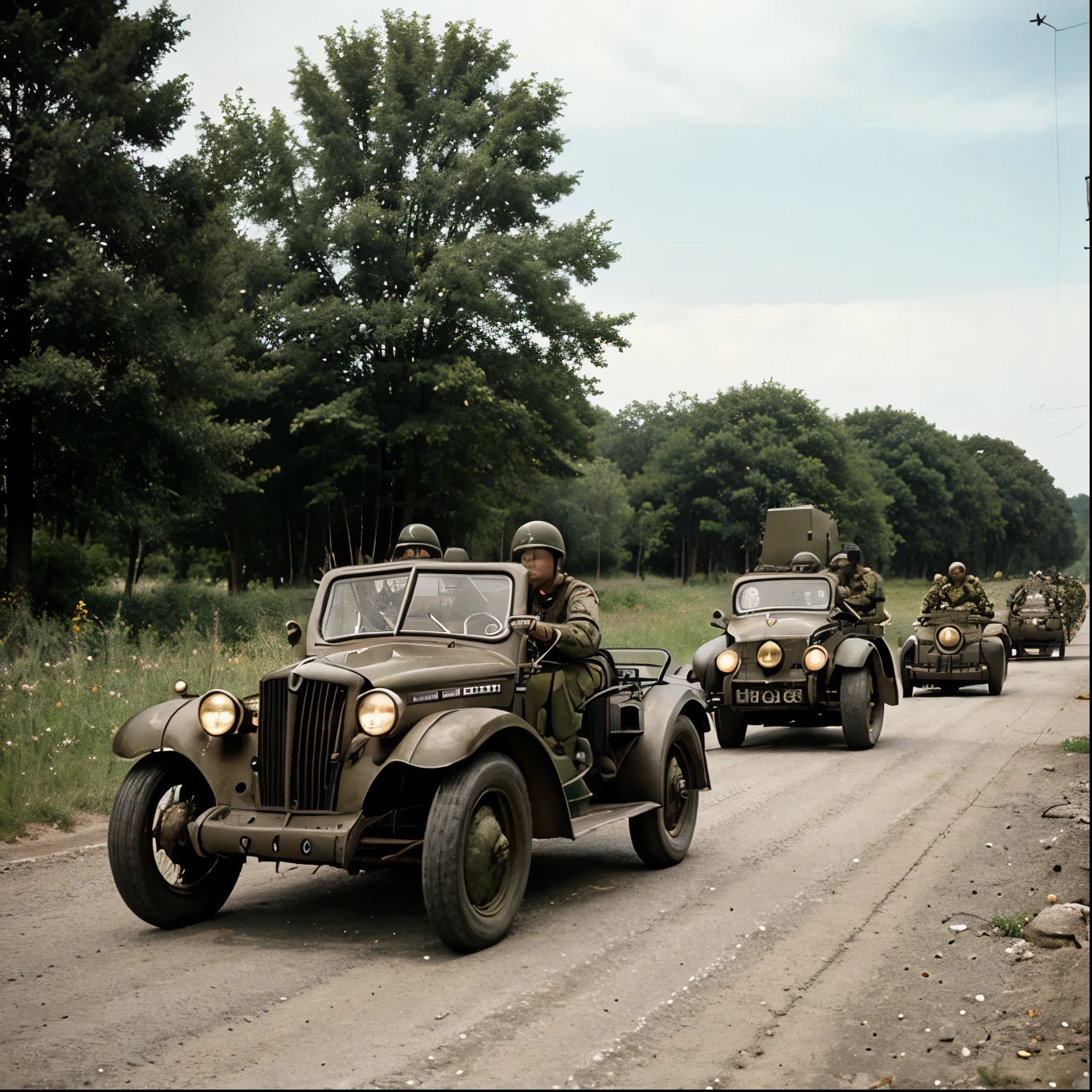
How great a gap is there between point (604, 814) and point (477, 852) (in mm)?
1401

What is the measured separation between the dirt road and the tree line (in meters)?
7.21

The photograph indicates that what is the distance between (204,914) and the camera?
615cm

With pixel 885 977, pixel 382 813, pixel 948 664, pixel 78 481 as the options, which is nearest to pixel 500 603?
pixel 382 813

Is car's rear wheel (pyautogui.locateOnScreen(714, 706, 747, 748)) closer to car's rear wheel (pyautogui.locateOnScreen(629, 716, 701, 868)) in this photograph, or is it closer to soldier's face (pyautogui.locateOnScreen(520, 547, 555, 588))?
car's rear wheel (pyautogui.locateOnScreen(629, 716, 701, 868))

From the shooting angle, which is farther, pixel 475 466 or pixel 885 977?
pixel 475 466

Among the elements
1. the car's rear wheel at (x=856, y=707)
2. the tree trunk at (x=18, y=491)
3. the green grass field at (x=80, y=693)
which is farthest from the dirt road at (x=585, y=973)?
the tree trunk at (x=18, y=491)

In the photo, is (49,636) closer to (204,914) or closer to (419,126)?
(204,914)

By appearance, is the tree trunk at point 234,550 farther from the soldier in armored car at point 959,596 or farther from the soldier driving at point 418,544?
the soldier driving at point 418,544

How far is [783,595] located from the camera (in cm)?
1392

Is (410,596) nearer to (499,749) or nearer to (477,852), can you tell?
(499,749)

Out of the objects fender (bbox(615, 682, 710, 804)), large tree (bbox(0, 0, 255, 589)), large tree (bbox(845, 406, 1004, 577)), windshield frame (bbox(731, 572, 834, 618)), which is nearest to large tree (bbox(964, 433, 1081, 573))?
large tree (bbox(845, 406, 1004, 577))

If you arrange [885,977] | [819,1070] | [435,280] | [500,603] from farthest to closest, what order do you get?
[435,280] < [500,603] < [885,977] < [819,1070]

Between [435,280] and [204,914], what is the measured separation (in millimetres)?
28386

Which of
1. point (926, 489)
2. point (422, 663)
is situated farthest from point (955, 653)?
point (926, 489)
